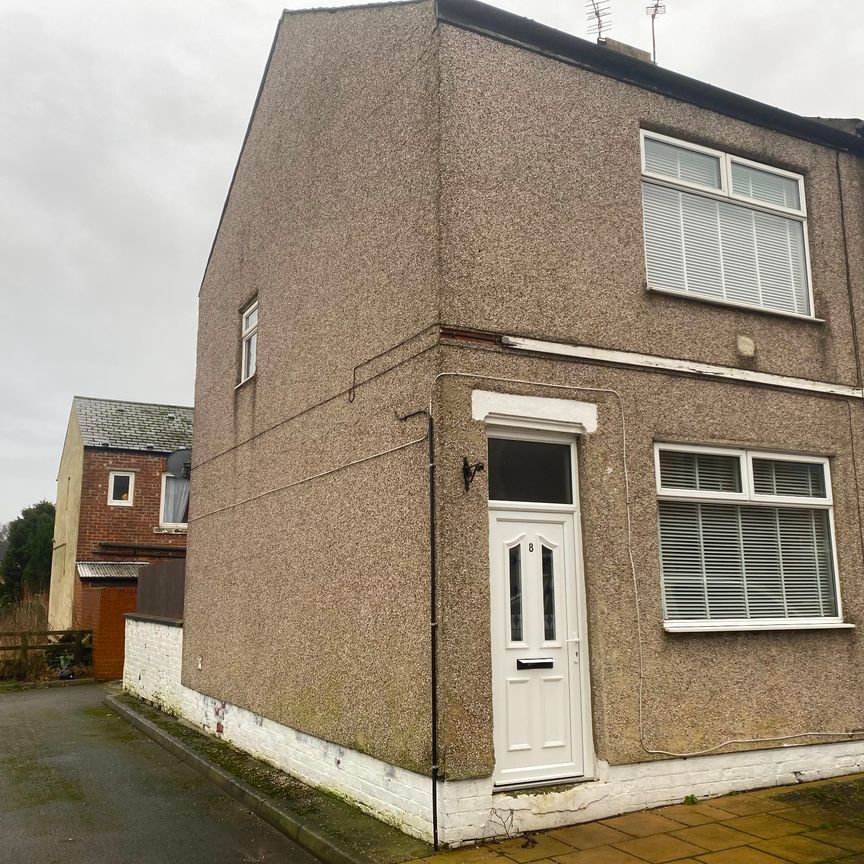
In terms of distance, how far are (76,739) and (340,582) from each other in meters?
6.40

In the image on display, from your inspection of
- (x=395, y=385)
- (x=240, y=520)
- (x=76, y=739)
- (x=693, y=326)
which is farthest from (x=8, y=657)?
(x=693, y=326)

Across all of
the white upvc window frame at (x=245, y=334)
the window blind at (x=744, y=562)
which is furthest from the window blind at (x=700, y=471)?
the white upvc window frame at (x=245, y=334)

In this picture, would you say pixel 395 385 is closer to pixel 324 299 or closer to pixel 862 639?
pixel 324 299

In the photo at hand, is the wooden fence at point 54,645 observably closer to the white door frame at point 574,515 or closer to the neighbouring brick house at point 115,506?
the neighbouring brick house at point 115,506

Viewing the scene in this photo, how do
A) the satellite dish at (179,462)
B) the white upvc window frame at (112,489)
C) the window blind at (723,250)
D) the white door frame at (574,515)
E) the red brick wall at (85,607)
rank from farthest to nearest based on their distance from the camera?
the white upvc window frame at (112,489), the satellite dish at (179,462), the red brick wall at (85,607), the window blind at (723,250), the white door frame at (574,515)

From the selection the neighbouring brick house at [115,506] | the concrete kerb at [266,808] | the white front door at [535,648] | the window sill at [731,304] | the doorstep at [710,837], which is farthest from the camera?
the neighbouring brick house at [115,506]

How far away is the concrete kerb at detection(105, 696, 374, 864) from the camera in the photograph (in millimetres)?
5785

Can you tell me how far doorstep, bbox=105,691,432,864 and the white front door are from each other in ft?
3.05

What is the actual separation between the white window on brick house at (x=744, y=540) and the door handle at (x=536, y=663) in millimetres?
1072

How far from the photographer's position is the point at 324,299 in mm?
8367

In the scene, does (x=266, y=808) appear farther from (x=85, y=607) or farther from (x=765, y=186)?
(x=85, y=607)

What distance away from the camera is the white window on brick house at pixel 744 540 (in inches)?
280

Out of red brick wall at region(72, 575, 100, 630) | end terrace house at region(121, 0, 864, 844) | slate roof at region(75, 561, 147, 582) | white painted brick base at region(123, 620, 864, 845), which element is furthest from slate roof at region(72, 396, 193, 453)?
white painted brick base at region(123, 620, 864, 845)

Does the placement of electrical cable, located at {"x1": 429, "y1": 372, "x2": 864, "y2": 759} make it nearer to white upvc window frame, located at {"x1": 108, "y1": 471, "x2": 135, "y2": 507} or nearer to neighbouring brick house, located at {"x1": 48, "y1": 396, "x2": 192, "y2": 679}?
neighbouring brick house, located at {"x1": 48, "y1": 396, "x2": 192, "y2": 679}
